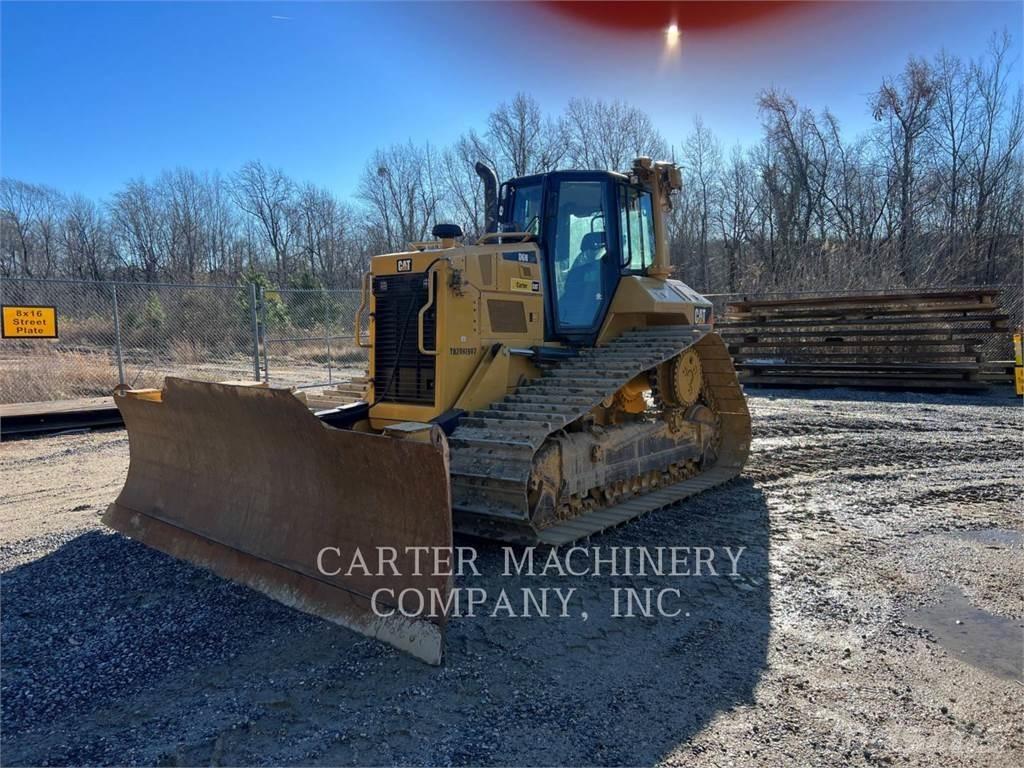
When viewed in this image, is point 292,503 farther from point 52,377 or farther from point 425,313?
point 52,377

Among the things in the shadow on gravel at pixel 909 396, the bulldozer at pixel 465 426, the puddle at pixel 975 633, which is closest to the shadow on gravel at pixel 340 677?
the bulldozer at pixel 465 426

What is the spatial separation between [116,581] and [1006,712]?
15.4ft

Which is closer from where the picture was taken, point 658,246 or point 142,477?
point 142,477

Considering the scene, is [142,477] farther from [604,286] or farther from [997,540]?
[997,540]

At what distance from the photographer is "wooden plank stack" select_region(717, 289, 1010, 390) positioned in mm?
13500

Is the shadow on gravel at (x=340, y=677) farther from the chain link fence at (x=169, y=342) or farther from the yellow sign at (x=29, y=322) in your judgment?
the chain link fence at (x=169, y=342)

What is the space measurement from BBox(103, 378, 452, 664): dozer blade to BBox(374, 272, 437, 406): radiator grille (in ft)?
4.70

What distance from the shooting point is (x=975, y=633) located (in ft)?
12.1

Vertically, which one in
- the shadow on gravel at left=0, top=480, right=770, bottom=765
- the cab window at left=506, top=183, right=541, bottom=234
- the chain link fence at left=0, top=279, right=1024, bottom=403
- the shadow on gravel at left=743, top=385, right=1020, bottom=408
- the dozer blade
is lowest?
the shadow on gravel at left=0, top=480, right=770, bottom=765

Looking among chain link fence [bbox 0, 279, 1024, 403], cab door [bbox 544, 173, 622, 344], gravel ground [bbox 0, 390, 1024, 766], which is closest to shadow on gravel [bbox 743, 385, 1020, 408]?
chain link fence [bbox 0, 279, 1024, 403]

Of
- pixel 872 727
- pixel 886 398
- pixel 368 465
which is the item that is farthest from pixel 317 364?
pixel 872 727

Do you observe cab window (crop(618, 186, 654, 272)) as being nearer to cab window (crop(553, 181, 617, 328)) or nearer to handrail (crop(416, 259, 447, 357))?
cab window (crop(553, 181, 617, 328))

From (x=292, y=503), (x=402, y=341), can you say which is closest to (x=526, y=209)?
(x=402, y=341)

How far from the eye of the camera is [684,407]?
686 cm
